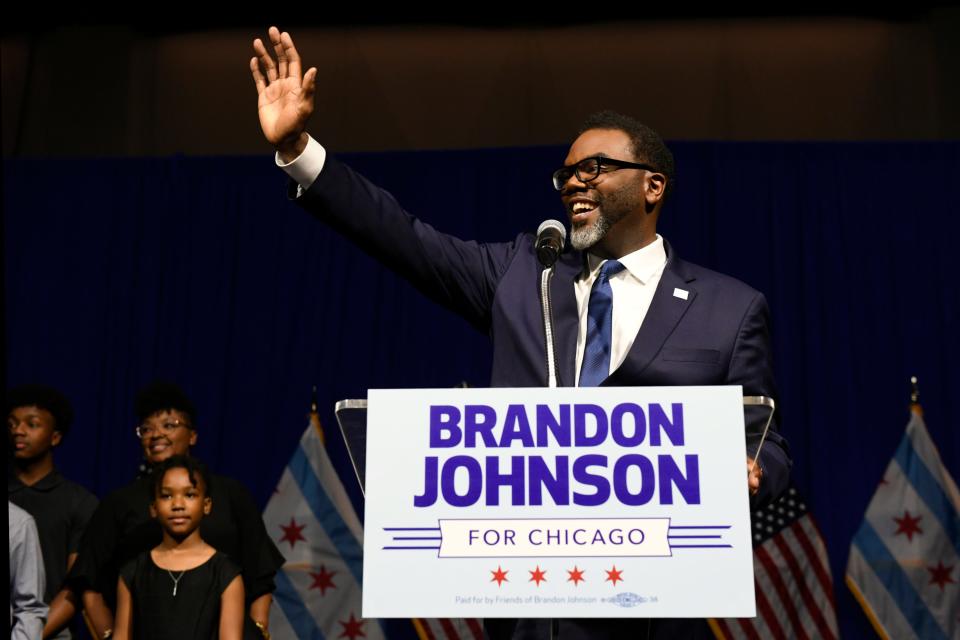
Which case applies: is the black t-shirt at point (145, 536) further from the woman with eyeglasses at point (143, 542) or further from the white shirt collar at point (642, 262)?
the white shirt collar at point (642, 262)

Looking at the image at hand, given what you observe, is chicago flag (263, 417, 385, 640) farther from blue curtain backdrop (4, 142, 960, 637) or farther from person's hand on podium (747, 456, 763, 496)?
person's hand on podium (747, 456, 763, 496)

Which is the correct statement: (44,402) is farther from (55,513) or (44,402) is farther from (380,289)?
(380,289)

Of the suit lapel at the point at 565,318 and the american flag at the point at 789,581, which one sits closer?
the suit lapel at the point at 565,318

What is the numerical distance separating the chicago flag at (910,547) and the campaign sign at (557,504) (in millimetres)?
4066

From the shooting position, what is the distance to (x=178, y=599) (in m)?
3.57

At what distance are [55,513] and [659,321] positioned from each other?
3.11 m

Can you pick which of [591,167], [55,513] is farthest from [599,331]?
[55,513]

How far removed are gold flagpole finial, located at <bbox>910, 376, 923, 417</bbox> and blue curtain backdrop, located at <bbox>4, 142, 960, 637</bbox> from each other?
0.05 metres

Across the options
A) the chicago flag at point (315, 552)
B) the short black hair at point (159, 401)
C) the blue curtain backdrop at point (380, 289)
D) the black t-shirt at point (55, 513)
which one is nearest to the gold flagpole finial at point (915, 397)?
the blue curtain backdrop at point (380, 289)

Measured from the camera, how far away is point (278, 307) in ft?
19.4

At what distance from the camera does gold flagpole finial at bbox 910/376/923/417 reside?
5305 millimetres

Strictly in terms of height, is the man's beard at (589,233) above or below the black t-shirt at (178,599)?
above

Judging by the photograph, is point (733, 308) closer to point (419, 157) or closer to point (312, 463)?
point (312, 463)

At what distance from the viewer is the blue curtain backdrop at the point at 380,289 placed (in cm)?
556
